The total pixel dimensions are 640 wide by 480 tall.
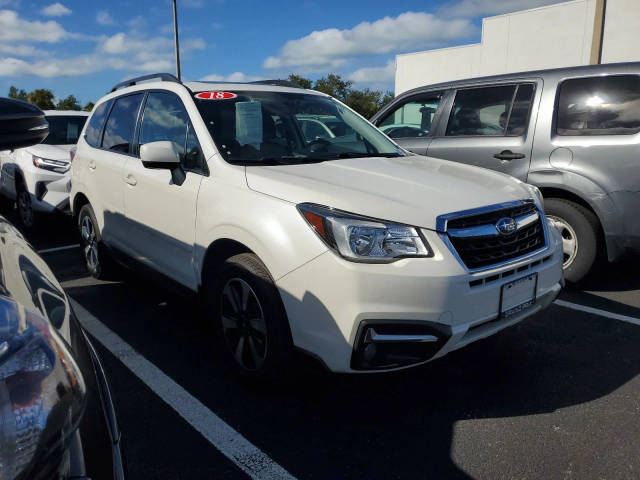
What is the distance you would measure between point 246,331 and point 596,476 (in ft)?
5.73

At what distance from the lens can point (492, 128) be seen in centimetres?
488

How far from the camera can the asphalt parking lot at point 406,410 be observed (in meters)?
2.28

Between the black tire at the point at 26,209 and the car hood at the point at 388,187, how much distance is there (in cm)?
513

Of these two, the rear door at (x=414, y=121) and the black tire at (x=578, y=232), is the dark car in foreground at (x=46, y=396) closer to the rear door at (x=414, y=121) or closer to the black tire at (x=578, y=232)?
the black tire at (x=578, y=232)

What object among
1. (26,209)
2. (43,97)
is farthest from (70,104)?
(26,209)

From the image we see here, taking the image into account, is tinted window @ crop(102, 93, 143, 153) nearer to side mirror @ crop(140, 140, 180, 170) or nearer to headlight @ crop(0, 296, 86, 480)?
side mirror @ crop(140, 140, 180, 170)

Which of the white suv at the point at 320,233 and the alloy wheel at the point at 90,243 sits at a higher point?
the white suv at the point at 320,233

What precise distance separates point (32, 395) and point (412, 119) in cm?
534

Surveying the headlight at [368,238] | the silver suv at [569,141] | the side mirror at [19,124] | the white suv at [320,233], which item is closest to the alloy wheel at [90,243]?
the white suv at [320,233]

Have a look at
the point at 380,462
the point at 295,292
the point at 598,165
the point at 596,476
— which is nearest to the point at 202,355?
the point at 295,292

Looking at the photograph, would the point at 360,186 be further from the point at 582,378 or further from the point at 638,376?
the point at 638,376

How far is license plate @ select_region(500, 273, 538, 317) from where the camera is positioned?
2551 mm

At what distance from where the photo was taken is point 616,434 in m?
2.48

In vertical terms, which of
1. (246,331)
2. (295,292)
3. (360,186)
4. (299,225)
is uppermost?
(360,186)
